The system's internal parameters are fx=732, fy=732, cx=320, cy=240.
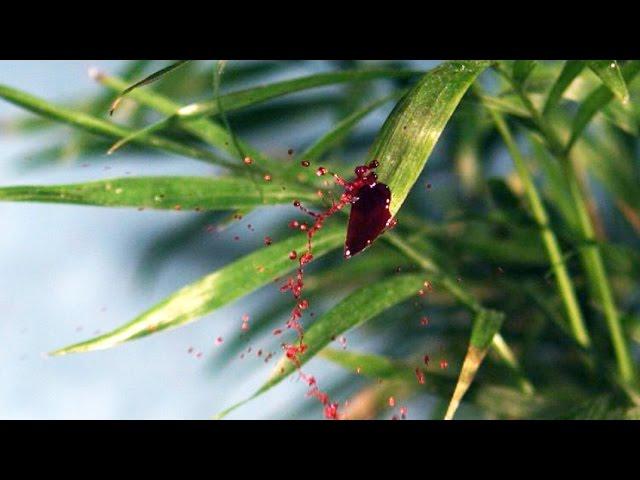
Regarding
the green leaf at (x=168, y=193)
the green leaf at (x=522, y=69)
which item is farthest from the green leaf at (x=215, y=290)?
the green leaf at (x=522, y=69)

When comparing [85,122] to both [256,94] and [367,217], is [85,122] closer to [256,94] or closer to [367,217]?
[256,94]

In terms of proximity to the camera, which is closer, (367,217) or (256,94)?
(367,217)

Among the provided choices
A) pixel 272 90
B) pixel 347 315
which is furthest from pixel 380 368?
pixel 272 90

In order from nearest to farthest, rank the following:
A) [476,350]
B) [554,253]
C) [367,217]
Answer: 1. [367,217]
2. [476,350]
3. [554,253]

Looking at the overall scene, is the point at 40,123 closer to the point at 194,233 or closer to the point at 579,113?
the point at 194,233

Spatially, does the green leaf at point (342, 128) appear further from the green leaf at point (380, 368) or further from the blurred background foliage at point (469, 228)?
the green leaf at point (380, 368)

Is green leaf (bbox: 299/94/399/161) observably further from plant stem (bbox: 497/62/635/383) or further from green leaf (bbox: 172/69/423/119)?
plant stem (bbox: 497/62/635/383)
